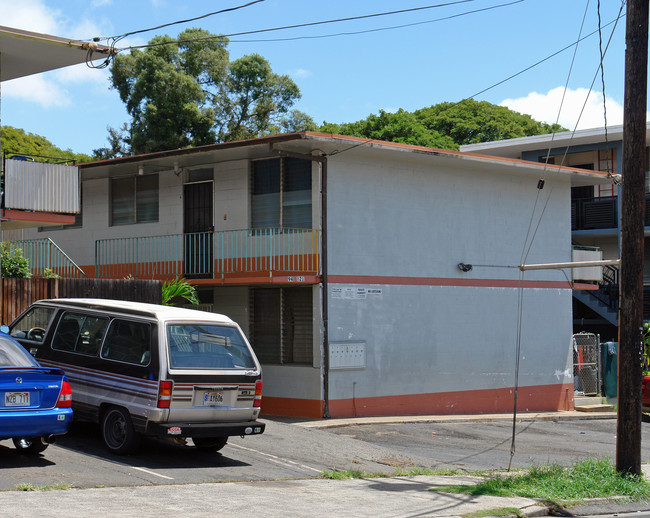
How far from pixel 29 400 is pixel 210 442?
3.08m

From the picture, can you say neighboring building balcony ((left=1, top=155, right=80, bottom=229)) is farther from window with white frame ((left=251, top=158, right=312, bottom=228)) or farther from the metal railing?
window with white frame ((left=251, top=158, right=312, bottom=228))

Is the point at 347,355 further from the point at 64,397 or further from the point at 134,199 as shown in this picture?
the point at 64,397

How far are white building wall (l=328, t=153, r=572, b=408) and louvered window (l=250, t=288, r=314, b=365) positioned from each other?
3.47 ft

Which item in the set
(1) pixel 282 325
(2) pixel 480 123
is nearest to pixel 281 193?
(1) pixel 282 325

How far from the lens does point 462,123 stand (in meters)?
48.8

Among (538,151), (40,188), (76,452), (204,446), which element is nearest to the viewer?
(76,452)

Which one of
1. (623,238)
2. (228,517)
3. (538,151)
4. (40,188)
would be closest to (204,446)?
(228,517)

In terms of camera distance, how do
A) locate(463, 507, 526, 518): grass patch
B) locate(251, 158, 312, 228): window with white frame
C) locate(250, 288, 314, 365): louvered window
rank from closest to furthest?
locate(463, 507, 526, 518): grass patch
locate(251, 158, 312, 228): window with white frame
locate(250, 288, 314, 365): louvered window

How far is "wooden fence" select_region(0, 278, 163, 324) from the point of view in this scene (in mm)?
15156

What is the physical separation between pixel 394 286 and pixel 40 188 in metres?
7.88

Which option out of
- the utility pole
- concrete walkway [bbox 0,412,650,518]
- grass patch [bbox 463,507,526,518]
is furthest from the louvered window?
grass patch [bbox 463,507,526,518]

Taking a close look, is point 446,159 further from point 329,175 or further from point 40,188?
point 40,188

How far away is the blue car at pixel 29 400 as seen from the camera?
9.31 meters

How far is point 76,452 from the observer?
10.8 m
